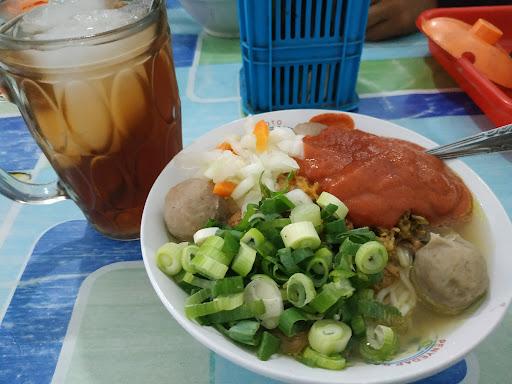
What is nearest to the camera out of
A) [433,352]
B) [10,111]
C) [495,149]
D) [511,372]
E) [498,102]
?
[433,352]

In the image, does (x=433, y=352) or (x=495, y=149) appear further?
(x=495, y=149)

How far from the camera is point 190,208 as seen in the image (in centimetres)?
96

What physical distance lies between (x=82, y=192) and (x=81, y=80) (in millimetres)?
320

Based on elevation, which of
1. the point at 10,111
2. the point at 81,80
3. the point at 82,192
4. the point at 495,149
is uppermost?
the point at 81,80

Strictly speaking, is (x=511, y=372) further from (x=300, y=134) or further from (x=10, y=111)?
(x=10, y=111)

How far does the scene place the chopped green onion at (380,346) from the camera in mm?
784

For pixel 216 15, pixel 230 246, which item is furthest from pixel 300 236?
pixel 216 15

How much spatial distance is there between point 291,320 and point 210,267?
0.19 meters

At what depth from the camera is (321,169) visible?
105 cm

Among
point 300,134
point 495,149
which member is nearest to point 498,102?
point 495,149

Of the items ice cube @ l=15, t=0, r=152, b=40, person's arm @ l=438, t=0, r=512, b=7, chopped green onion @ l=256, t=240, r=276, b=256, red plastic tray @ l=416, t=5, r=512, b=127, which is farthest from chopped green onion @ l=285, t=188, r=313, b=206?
person's arm @ l=438, t=0, r=512, b=7

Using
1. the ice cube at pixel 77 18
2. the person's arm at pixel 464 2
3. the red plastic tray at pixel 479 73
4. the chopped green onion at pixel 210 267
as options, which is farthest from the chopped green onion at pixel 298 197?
the person's arm at pixel 464 2

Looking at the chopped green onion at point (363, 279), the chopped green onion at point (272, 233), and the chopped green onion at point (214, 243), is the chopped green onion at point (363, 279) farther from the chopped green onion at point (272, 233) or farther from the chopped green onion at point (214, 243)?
the chopped green onion at point (214, 243)

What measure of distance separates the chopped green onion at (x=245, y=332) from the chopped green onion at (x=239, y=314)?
0.01m
